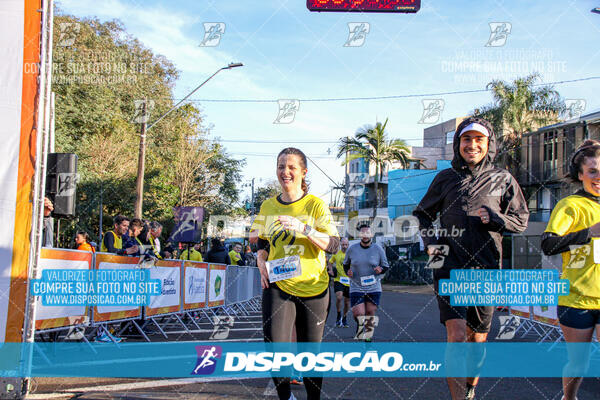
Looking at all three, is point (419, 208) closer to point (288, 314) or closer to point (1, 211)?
point (288, 314)

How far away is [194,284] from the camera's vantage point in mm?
11891

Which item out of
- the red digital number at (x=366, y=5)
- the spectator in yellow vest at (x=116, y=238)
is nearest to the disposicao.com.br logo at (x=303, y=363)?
the spectator in yellow vest at (x=116, y=238)

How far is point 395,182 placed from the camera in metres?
54.2

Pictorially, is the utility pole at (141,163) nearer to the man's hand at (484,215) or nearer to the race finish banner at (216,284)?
the race finish banner at (216,284)

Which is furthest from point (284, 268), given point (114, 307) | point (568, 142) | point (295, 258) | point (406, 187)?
point (406, 187)

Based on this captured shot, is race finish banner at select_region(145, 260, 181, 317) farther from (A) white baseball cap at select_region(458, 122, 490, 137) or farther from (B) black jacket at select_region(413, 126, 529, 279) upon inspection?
(A) white baseball cap at select_region(458, 122, 490, 137)

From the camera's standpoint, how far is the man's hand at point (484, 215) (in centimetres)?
392

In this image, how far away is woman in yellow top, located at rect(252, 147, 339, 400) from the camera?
13.6 ft

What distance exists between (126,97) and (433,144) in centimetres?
3852

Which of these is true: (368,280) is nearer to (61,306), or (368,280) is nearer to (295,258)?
(61,306)

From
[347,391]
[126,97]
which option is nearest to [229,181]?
[126,97]

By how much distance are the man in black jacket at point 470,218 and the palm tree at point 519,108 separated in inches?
1290

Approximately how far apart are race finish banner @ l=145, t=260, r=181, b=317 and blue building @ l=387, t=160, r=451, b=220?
41.5 metres

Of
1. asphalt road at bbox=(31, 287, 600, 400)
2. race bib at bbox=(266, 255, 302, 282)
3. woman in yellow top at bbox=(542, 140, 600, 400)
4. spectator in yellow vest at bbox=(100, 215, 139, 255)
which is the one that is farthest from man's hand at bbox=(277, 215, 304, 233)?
spectator in yellow vest at bbox=(100, 215, 139, 255)
